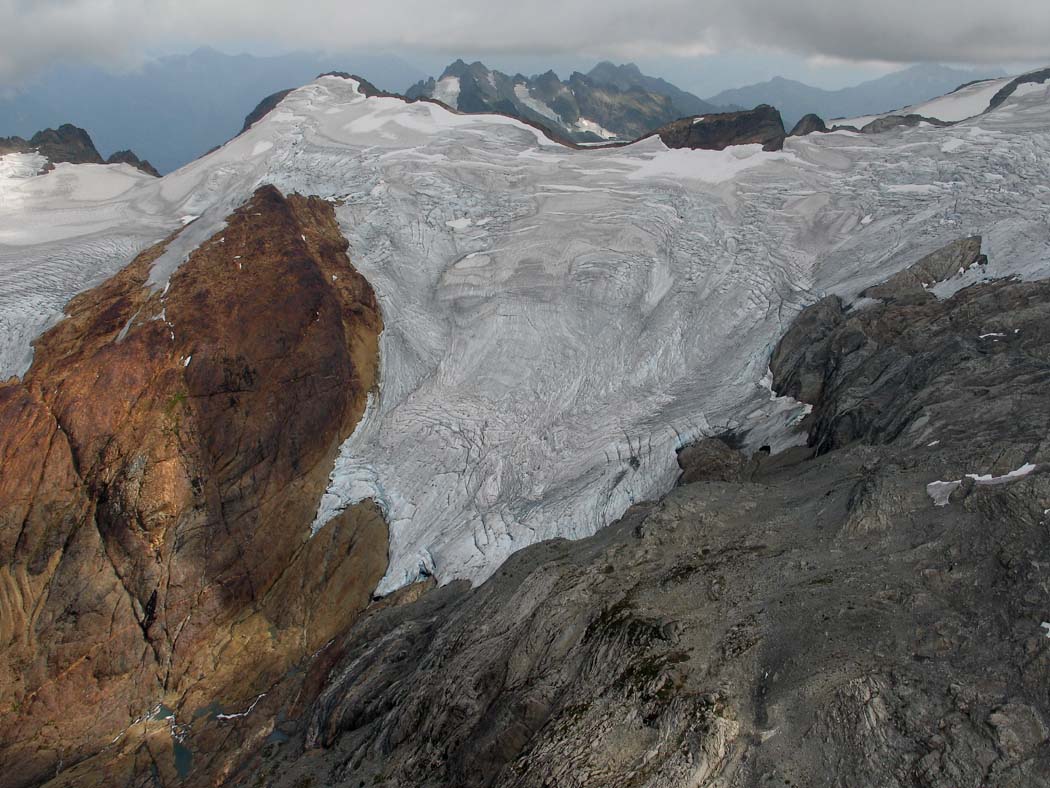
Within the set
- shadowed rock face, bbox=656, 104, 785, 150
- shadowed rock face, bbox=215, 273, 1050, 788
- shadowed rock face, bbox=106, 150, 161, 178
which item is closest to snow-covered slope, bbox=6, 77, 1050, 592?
shadowed rock face, bbox=656, 104, 785, 150

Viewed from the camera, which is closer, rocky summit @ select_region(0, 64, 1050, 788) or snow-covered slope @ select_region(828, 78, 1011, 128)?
rocky summit @ select_region(0, 64, 1050, 788)

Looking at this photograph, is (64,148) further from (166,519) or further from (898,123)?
(898,123)

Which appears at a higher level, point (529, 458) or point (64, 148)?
point (64, 148)

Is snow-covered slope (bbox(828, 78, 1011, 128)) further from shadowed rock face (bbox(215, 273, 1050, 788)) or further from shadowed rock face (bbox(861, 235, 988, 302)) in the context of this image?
shadowed rock face (bbox(215, 273, 1050, 788))

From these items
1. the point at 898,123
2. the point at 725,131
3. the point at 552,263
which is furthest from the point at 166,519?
the point at 898,123

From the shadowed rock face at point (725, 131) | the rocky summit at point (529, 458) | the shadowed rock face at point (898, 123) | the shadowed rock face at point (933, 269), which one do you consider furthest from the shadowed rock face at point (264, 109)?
the shadowed rock face at point (933, 269)

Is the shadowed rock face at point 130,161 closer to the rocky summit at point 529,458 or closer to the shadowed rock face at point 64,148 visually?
the shadowed rock face at point 64,148

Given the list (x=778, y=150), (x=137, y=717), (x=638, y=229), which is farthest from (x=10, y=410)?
(x=778, y=150)
